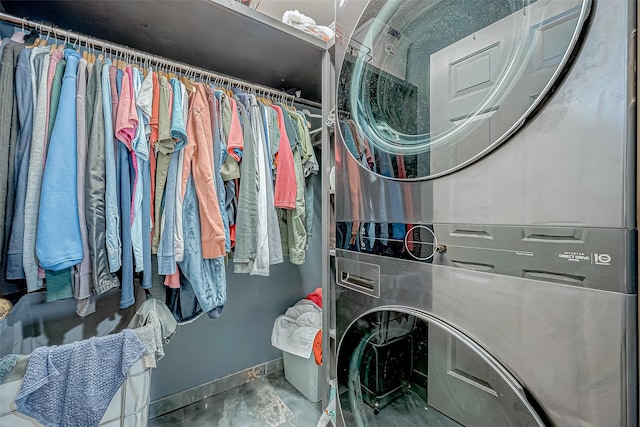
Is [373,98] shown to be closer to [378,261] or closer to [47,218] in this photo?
[378,261]

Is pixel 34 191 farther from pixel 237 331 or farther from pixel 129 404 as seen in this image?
pixel 237 331

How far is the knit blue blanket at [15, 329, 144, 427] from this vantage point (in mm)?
735

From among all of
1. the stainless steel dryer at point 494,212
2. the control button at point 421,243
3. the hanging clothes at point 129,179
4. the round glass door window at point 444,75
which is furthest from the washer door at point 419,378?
the hanging clothes at point 129,179

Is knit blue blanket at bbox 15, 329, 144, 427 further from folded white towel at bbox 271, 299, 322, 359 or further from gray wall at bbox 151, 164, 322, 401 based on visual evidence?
folded white towel at bbox 271, 299, 322, 359

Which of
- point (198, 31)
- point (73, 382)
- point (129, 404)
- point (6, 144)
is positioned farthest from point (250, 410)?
point (198, 31)

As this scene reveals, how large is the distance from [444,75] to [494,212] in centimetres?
35

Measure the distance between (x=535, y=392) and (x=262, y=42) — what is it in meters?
1.44

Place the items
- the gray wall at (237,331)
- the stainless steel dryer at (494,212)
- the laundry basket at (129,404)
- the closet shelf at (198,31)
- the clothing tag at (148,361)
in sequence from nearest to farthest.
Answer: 1. the stainless steel dryer at (494,212)
2. the laundry basket at (129,404)
3. the clothing tag at (148,361)
4. the closet shelf at (198,31)
5. the gray wall at (237,331)

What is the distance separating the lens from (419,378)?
0.69m

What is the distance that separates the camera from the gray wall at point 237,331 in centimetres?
150

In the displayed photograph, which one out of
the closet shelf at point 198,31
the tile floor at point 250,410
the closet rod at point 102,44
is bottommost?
the tile floor at point 250,410

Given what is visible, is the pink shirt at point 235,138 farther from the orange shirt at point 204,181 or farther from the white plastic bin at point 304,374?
the white plastic bin at point 304,374

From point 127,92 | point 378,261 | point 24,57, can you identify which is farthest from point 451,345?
point 24,57

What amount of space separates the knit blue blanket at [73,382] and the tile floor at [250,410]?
2.48 ft
